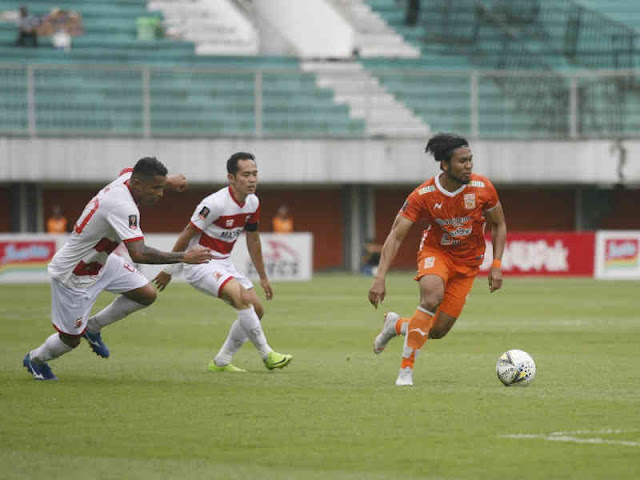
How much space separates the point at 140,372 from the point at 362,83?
69.5ft

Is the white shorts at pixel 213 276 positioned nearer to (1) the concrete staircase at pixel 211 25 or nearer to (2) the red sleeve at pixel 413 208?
(2) the red sleeve at pixel 413 208

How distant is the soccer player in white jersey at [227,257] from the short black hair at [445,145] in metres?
1.97

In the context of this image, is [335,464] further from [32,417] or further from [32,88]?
[32,88]

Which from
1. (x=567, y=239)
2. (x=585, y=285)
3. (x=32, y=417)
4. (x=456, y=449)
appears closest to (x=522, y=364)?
(x=456, y=449)

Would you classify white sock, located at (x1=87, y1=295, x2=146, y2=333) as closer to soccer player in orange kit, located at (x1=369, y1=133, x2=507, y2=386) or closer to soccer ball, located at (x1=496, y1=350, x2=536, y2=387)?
soccer player in orange kit, located at (x1=369, y1=133, x2=507, y2=386)

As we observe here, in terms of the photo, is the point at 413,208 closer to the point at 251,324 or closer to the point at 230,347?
the point at 251,324

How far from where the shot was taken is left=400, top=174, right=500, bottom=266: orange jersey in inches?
414

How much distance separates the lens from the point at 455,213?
34.7 feet

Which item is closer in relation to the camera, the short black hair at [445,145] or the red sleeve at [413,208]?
the short black hair at [445,145]

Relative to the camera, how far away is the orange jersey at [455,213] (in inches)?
414

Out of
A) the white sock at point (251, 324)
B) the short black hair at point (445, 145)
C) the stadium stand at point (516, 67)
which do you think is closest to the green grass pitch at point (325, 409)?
the white sock at point (251, 324)

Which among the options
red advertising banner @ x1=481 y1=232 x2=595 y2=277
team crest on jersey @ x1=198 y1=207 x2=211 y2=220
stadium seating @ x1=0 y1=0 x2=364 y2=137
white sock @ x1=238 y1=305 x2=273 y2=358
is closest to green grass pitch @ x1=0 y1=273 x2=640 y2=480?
white sock @ x1=238 y1=305 x2=273 y2=358

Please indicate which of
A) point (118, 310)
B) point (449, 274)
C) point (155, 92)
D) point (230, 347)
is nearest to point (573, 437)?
point (449, 274)

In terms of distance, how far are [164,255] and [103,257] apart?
2.89ft
